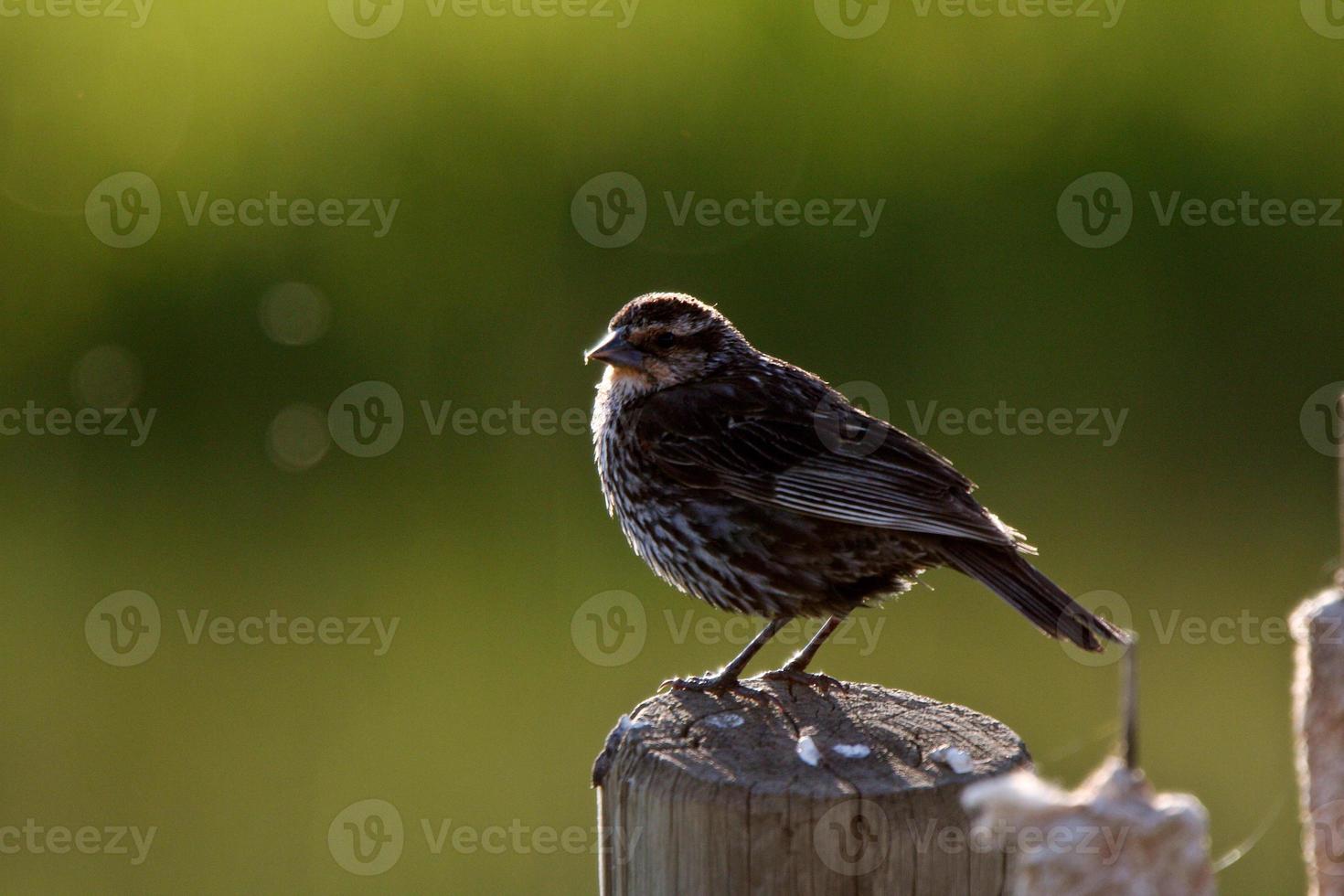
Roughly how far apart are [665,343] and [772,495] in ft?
2.13

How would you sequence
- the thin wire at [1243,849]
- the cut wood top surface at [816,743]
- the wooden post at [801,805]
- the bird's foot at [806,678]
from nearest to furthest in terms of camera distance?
the thin wire at [1243,849]
the wooden post at [801,805]
the cut wood top surface at [816,743]
the bird's foot at [806,678]

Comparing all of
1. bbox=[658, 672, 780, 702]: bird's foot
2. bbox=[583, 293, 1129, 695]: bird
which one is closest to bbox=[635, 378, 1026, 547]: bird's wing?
bbox=[583, 293, 1129, 695]: bird

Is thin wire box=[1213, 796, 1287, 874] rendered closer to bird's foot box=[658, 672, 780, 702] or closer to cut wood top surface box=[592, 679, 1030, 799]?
cut wood top surface box=[592, 679, 1030, 799]

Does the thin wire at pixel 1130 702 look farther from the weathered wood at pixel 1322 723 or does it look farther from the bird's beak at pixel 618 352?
the bird's beak at pixel 618 352

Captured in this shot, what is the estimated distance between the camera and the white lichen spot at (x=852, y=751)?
297 centimetres

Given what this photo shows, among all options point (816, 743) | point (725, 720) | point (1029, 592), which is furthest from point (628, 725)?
point (1029, 592)

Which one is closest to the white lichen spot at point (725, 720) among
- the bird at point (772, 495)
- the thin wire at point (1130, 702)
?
the bird at point (772, 495)

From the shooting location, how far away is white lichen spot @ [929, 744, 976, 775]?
9.46 ft

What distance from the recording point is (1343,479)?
6.60 ft

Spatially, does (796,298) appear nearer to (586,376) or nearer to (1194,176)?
(586,376)

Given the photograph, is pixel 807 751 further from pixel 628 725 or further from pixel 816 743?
pixel 628 725

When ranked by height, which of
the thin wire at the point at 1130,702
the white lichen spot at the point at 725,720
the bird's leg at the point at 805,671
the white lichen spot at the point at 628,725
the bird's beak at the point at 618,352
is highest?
the bird's beak at the point at 618,352

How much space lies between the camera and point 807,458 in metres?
4.50

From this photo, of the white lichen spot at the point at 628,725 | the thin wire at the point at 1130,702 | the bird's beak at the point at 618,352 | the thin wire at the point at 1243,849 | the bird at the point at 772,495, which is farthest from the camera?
the bird's beak at the point at 618,352
